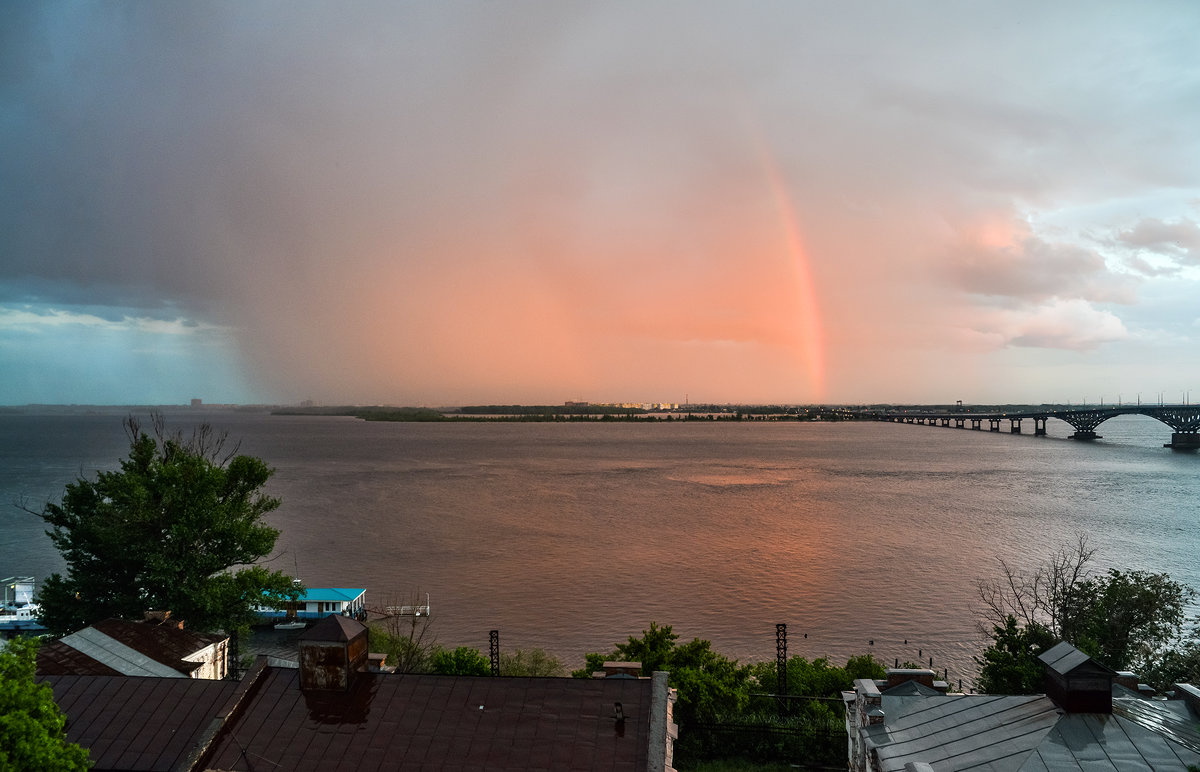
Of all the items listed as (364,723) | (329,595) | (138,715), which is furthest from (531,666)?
(329,595)

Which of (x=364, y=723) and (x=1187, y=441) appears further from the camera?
(x=1187, y=441)

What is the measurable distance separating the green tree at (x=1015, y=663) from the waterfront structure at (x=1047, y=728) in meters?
5.40

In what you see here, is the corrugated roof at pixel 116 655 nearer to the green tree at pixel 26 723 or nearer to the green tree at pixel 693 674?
the green tree at pixel 26 723

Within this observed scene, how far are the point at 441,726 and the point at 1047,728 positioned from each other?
1259cm

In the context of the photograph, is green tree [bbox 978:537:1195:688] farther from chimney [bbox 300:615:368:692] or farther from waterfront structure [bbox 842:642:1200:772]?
chimney [bbox 300:615:368:692]

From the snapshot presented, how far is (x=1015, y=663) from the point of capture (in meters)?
24.2

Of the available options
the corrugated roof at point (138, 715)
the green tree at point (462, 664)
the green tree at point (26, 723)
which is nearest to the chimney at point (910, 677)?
the green tree at point (462, 664)

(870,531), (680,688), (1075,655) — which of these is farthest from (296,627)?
(870,531)

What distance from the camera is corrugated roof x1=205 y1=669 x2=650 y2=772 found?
1351cm

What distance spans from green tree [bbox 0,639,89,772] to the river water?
93.7ft

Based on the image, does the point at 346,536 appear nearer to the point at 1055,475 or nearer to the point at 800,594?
the point at 800,594

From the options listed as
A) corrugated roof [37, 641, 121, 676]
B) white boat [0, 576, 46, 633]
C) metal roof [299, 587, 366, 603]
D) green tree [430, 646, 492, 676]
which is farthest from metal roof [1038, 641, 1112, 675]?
white boat [0, 576, 46, 633]

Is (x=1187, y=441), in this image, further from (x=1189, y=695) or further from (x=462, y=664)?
(x=462, y=664)

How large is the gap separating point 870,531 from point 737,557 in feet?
70.0
